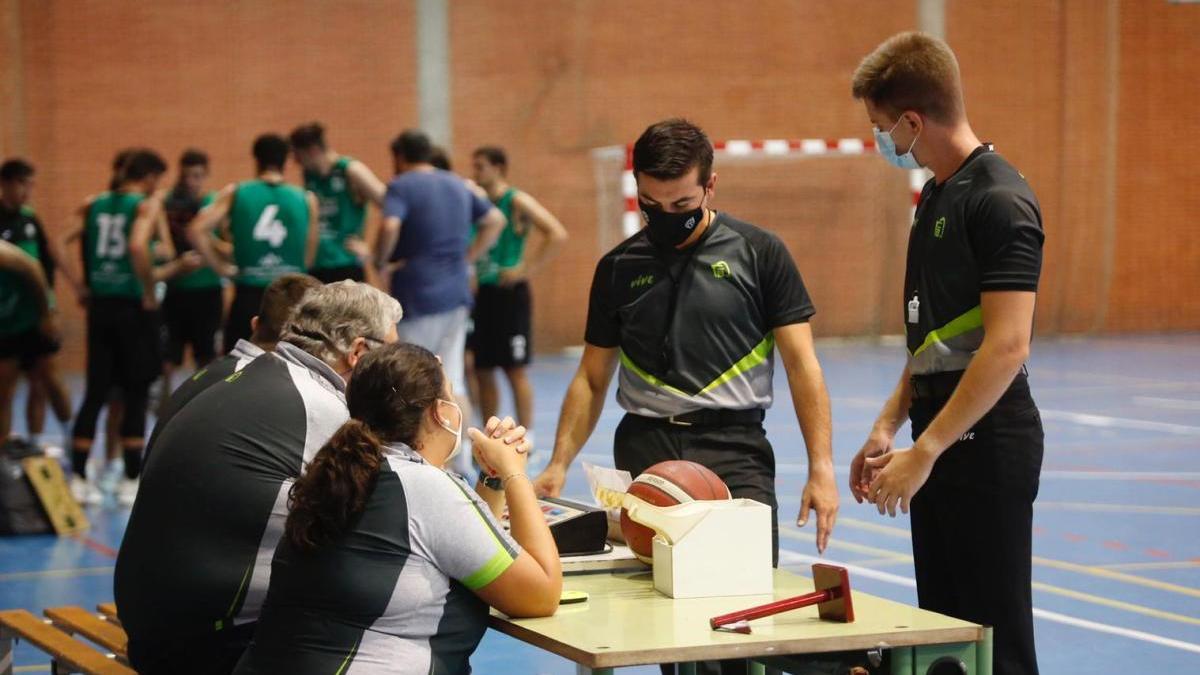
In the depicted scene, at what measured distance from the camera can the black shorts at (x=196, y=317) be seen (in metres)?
10.1

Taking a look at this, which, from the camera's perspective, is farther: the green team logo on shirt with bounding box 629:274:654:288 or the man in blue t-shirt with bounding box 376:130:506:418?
the man in blue t-shirt with bounding box 376:130:506:418

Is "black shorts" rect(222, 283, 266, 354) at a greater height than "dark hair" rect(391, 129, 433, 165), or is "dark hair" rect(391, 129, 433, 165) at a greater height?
"dark hair" rect(391, 129, 433, 165)

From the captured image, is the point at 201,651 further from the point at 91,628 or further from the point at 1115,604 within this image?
A: the point at 1115,604

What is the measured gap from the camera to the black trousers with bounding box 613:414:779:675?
4387 mm

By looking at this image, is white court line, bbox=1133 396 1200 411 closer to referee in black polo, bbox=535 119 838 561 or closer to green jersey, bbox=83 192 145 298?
green jersey, bbox=83 192 145 298

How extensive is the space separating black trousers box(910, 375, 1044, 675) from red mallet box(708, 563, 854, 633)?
0.55 m

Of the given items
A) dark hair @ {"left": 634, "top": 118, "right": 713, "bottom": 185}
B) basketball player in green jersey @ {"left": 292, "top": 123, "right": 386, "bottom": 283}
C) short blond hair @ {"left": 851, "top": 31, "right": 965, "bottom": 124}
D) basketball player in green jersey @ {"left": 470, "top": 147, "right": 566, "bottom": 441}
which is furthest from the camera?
basketball player in green jersey @ {"left": 470, "top": 147, "right": 566, "bottom": 441}

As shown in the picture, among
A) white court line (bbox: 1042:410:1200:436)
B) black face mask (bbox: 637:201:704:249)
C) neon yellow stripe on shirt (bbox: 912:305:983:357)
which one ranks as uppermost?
black face mask (bbox: 637:201:704:249)

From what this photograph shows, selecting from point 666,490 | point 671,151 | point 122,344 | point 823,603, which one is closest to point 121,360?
point 122,344

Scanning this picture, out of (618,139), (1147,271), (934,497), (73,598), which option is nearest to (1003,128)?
(1147,271)

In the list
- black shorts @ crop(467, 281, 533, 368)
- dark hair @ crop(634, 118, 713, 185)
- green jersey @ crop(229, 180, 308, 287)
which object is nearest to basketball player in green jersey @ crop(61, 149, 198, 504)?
green jersey @ crop(229, 180, 308, 287)

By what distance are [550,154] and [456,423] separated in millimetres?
14716

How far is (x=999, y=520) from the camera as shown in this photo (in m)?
3.64

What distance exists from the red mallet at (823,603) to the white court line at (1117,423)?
29.8 feet
